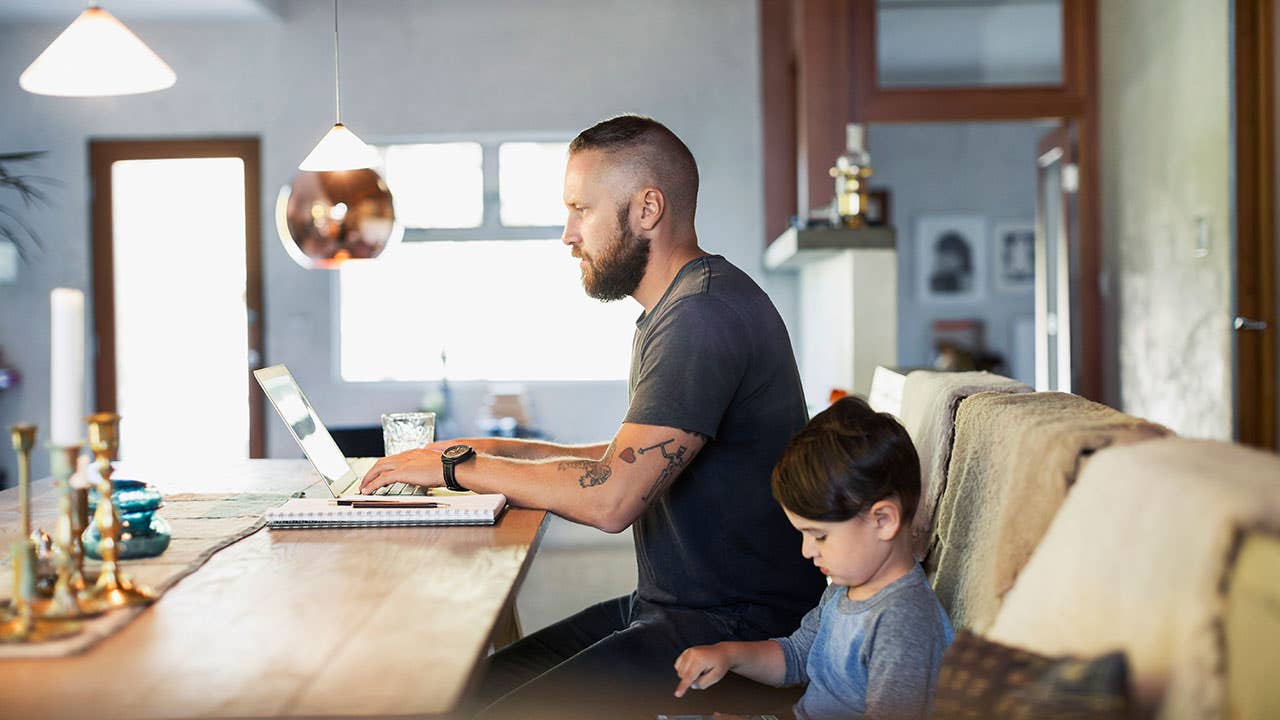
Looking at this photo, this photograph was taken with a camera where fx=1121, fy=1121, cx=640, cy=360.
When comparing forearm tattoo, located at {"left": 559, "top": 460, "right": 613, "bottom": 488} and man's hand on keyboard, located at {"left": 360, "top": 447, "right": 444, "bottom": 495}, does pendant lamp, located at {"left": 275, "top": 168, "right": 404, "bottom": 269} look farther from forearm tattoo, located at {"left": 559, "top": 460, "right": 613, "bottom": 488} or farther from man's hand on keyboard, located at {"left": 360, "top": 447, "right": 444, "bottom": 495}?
forearm tattoo, located at {"left": 559, "top": 460, "right": 613, "bottom": 488}

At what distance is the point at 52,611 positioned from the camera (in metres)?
1.11

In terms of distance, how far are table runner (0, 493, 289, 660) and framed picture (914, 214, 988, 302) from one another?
6.11 meters

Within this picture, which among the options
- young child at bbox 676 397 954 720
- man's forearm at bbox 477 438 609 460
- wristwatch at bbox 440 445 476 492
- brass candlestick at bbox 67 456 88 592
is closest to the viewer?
brass candlestick at bbox 67 456 88 592

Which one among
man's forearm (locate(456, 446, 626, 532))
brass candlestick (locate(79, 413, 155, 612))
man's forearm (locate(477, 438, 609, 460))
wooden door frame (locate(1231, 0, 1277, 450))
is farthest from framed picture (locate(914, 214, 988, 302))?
brass candlestick (locate(79, 413, 155, 612))

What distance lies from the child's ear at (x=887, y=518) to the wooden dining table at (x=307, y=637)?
0.43 meters

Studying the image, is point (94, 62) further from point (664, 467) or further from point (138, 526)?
point (664, 467)

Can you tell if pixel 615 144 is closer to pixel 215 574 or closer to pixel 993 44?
pixel 215 574

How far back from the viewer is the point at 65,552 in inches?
44.7

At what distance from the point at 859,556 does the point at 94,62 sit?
66.0 inches

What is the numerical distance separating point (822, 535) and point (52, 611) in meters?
0.85

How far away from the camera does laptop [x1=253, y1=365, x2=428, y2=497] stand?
177cm

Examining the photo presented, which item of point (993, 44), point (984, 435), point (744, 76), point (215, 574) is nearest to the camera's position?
point (215, 574)

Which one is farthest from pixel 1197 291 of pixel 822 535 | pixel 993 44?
pixel 822 535

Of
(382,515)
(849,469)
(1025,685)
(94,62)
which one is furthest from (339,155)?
(1025,685)
